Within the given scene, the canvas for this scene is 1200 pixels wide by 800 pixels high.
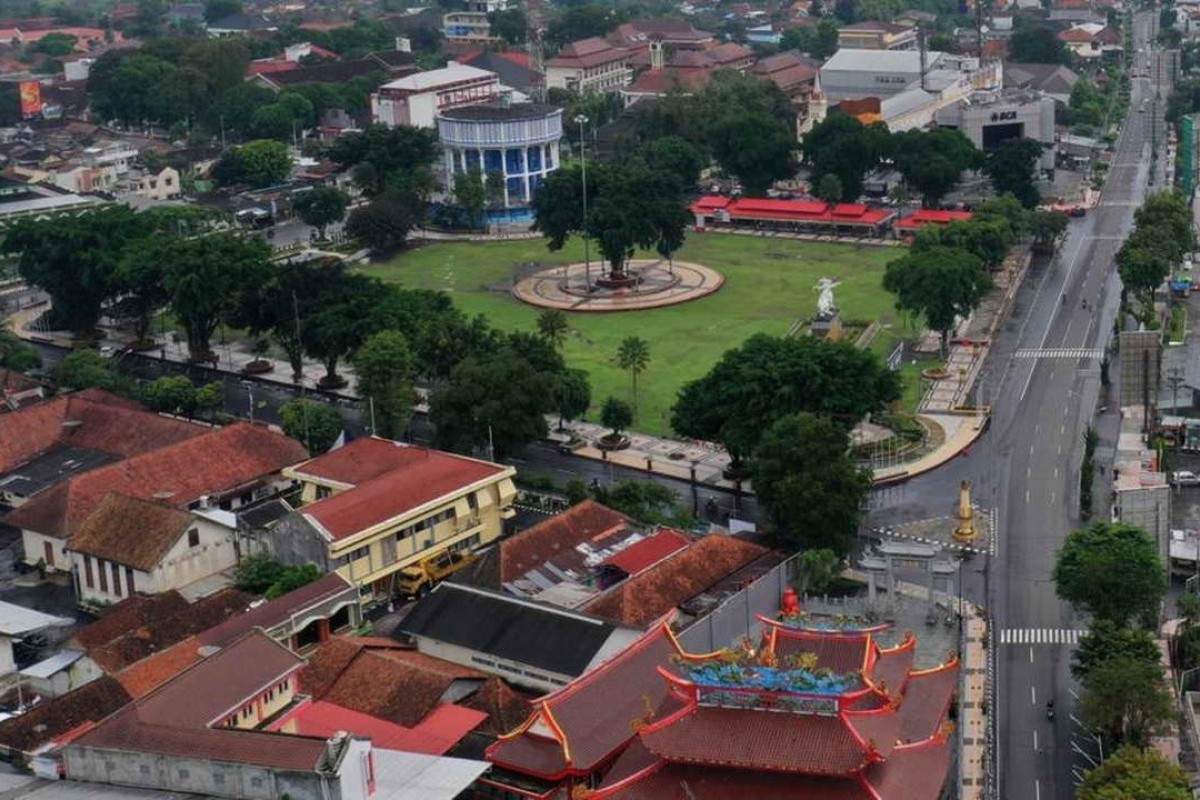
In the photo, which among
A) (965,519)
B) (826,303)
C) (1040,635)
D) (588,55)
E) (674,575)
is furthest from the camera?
(588,55)

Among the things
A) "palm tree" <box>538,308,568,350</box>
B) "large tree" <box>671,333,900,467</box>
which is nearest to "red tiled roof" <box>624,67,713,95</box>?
"palm tree" <box>538,308,568,350</box>

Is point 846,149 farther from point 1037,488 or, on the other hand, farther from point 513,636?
point 513,636

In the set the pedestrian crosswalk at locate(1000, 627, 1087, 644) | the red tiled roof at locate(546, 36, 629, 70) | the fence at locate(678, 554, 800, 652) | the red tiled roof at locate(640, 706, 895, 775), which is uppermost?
the red tiled roof at locate(546, 36, 629, 70)

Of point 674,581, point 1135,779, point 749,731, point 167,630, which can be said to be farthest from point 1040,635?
point 167,630

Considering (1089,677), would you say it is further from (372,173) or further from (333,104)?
(333,104)

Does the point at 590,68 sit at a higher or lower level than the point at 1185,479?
higher

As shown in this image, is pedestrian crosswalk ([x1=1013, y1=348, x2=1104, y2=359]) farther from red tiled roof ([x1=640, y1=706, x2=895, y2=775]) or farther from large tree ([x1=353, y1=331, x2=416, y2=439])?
red tiled roof ([x1=640, y1=706, x2=895, y2=775])

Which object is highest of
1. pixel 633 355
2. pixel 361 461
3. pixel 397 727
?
pixel 361 461
